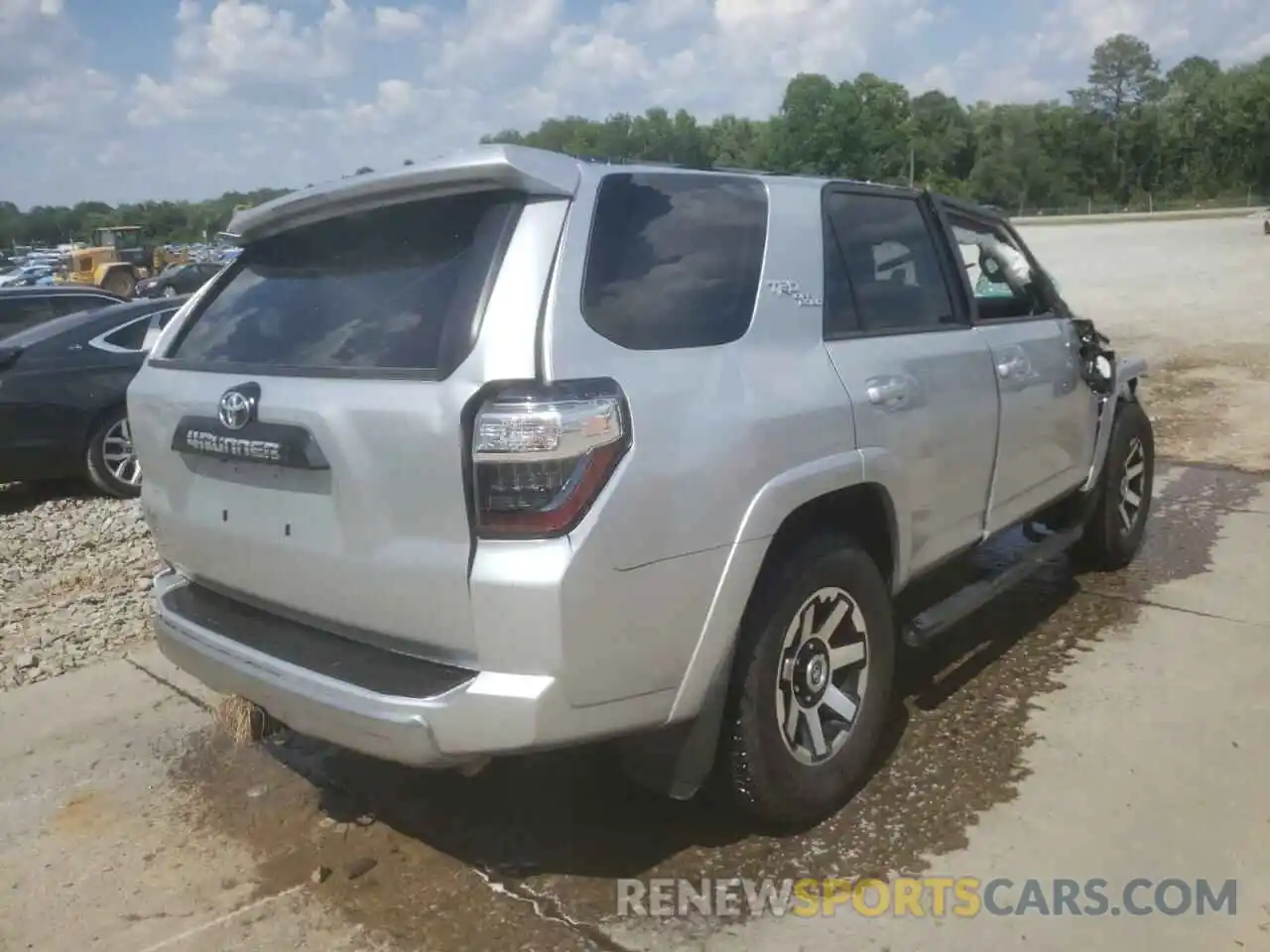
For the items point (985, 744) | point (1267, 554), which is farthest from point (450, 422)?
point (1267, 554)

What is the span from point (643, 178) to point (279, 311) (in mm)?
1115

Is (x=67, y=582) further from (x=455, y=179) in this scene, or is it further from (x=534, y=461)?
(x=534, y=461)

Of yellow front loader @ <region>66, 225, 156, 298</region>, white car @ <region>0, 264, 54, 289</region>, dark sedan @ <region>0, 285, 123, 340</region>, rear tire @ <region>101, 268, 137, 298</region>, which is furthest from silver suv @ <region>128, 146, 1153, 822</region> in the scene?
white car @ <region>0, 264, 54, 289</region>

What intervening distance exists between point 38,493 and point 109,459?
962mm

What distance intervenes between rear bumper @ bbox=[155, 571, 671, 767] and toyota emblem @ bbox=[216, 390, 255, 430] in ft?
2.11

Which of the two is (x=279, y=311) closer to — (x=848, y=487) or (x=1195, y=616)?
(x=848, y=487)

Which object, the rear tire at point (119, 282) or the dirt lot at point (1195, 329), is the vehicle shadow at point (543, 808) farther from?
the rear tire at point (119, 282)

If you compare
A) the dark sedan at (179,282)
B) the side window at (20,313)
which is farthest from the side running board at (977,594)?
the dark sedan at (179,282)

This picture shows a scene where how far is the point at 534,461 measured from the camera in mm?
2570

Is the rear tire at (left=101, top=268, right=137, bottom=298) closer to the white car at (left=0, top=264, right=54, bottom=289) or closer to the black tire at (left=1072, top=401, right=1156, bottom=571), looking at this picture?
the white car at (left=0, top=264, right=54, bottom=289)

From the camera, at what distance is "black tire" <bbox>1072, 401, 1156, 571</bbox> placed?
5.43 meters

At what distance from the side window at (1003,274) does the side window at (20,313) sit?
9.06 metres

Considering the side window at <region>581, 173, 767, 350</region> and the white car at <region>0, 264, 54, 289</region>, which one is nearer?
the side window at <region>581, 173, 767, 350</region>

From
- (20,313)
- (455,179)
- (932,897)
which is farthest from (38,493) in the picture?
(932,897)
